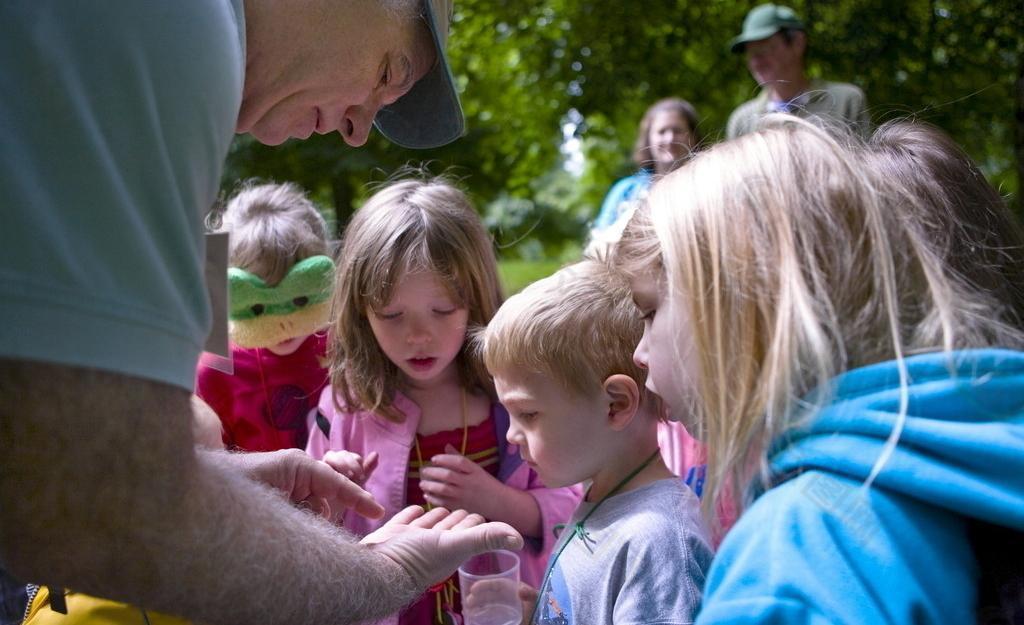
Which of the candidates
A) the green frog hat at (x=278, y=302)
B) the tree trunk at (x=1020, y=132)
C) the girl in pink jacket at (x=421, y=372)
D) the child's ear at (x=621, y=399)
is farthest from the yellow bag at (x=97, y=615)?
the tree trunk at (x=1020, y=132)

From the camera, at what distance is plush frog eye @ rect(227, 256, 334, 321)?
3070 millimetres

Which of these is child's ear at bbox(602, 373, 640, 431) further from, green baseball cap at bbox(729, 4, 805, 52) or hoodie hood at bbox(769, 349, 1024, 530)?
green baseball cap at bbox(729, 4, 805, 52)

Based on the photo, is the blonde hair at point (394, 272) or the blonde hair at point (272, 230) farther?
the blonde hair at point (272, 230)

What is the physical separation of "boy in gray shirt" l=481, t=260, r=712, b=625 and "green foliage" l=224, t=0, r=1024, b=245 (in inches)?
229

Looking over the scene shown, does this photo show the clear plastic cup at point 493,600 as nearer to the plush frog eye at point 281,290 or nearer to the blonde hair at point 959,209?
the blonde hair at point 959,209

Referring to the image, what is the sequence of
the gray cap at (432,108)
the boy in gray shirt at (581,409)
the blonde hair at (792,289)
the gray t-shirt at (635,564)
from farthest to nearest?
1. the gray cap at (432,108)
2. the boy in gray shirt at (581,409)
3. the gray t-shirt at (635,564)
4. the blonde hair at (792,289)

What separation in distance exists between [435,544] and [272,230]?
1.68 meters

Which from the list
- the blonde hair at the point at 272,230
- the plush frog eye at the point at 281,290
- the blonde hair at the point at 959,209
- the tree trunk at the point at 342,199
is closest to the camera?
the blonde hair at the point at 959,209

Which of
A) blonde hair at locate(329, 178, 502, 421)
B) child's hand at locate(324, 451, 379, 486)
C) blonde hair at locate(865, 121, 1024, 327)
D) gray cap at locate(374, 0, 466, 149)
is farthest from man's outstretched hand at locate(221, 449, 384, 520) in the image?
blonde hair at locate(865, 121, 1024, 327)

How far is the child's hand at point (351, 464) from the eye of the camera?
2529 mm

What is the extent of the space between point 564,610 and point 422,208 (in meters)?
1.34

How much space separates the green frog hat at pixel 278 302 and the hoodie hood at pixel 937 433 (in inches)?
80.7

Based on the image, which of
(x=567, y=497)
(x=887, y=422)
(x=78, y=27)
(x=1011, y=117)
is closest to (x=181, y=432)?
(x=78, y=27)

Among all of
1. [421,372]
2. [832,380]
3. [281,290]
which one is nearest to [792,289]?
[832,380]
